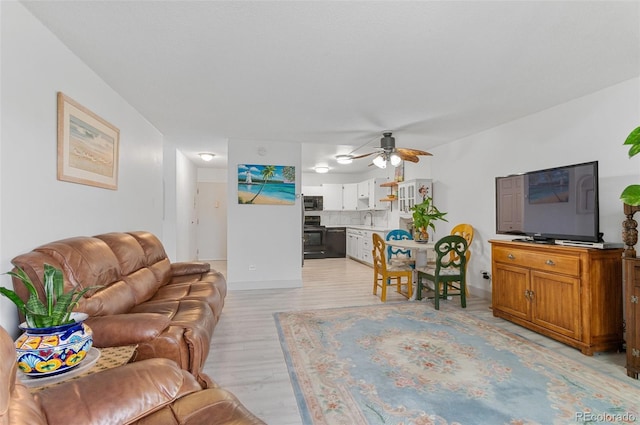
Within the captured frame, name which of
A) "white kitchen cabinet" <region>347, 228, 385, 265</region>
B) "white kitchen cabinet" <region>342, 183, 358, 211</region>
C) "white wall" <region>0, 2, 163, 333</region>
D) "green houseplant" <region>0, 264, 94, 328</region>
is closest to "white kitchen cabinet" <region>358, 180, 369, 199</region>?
"white kitchen cabinet" <region>342, 183, 358, 211</region>

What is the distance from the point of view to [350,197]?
8750mm

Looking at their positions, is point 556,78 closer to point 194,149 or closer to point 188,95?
point 188,95

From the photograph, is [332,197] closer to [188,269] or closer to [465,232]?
[465,232]

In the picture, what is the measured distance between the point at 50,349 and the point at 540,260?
3.77 metres

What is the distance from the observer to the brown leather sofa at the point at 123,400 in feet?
3.10

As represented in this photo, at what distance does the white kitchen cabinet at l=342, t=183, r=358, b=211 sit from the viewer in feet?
28.4

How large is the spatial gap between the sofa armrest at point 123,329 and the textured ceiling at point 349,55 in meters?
1.85

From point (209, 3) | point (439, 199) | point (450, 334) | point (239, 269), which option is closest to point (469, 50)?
point (209, 3)

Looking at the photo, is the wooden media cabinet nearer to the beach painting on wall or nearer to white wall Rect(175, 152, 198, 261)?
the beach painting on wall

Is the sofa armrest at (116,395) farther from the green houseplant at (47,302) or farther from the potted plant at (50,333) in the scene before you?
the green houseplant at (47,302)

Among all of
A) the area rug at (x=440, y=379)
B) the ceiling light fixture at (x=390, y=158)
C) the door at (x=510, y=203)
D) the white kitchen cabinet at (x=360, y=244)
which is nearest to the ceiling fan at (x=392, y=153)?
the ceiling light fixture at (x=390, y=158)

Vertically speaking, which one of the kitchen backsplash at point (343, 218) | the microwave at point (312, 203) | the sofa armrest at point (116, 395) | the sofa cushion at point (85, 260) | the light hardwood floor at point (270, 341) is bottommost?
the light hardwood floor at point (270, 341)

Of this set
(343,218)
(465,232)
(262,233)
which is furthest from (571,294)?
(343,218)

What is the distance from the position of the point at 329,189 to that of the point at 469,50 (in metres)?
6.59
